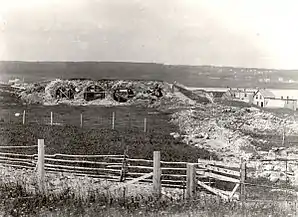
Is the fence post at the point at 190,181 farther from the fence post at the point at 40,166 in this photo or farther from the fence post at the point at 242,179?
the fence post at the point at 40,166

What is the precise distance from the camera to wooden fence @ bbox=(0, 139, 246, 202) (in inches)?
156

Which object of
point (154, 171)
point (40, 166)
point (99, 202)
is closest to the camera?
point (99, 202)

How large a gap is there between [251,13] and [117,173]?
1.51 m

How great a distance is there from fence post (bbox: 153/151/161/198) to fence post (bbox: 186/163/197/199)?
206 mm

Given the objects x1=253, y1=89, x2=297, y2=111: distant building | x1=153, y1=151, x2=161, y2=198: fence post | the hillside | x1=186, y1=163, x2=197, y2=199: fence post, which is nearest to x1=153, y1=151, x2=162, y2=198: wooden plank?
x1=153, y1=151, x2=161, y2=198: fence post

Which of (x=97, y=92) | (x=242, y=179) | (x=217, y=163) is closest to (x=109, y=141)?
(x=97, y=92)

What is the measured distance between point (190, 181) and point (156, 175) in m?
0.25

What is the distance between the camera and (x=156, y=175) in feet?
13.1

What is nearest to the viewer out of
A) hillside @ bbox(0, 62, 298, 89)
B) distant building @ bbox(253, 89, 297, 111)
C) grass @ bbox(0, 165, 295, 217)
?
grass @ bbox(0, 165, 295, 217)

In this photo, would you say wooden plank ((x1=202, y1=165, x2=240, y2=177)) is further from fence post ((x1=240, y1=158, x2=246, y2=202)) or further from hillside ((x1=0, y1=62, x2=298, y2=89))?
hillside ((x1=0, y1=62, x2=298, y2=89))

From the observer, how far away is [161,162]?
157 inches

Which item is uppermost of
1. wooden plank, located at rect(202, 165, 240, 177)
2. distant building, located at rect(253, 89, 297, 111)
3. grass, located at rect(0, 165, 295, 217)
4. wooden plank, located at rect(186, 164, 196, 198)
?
distant building, located at rect(253, 89, 297, 111)

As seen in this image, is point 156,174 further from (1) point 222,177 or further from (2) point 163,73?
(2) point 163,73

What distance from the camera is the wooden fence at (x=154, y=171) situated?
3975mm
